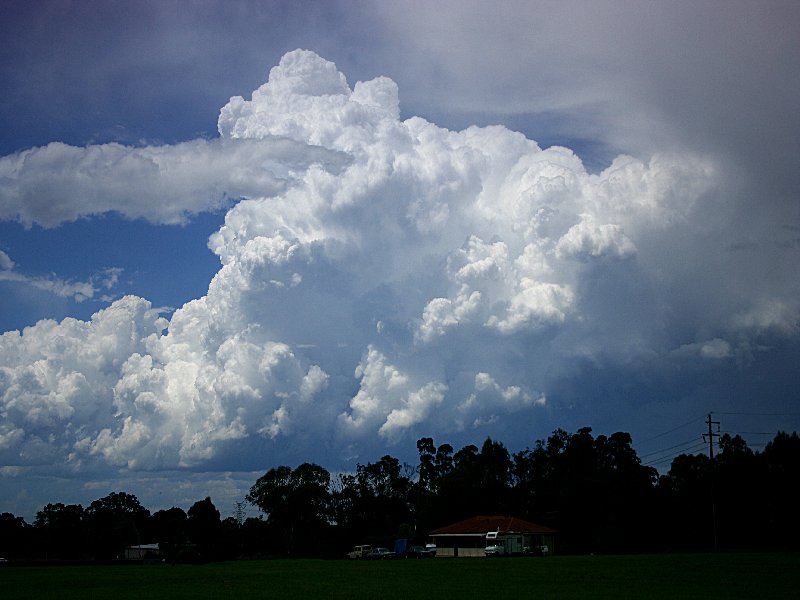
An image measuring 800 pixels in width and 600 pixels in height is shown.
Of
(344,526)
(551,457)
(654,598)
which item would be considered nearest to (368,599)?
(654,598)

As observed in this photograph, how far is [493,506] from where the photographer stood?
13400 centimetres

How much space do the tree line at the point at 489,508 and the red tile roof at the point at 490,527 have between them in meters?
6.42

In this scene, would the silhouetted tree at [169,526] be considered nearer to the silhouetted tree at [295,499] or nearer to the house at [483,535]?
the silhouetted tree at [295,499]

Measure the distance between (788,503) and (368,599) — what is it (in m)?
77.1

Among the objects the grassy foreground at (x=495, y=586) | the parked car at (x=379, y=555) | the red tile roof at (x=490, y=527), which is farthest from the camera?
the red tile roof at (x=490, y=527)

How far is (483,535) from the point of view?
10250 cm

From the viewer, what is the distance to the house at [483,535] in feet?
329

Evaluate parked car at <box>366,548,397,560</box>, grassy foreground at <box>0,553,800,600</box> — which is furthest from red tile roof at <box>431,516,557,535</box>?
grassy foreground at <box>0,553,800,600</box>

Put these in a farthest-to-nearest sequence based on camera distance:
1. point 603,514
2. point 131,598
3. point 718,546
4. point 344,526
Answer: point 344,526, point 603,514, point 718,546, point 131,598

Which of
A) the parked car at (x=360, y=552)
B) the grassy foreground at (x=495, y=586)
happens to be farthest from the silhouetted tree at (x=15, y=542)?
the grassy foreground at (x=495, y=586)

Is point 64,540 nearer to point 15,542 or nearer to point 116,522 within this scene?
point 15,542

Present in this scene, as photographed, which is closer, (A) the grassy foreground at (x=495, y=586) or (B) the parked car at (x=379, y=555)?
(A) the grassy foreground at (x=495, y=586)

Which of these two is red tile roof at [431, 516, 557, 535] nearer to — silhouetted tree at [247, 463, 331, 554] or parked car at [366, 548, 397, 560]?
parked car at [366, 548, 397, 560]

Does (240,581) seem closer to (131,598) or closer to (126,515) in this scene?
(131,598)
